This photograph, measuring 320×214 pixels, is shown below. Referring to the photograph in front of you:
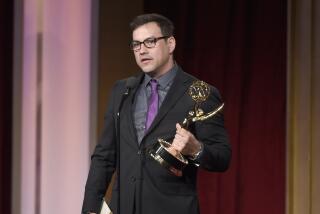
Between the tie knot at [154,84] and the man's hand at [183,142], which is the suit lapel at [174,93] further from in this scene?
the man's hand at [183,142]

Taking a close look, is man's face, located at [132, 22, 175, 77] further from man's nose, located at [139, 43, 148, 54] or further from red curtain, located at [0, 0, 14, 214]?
red curtain, located at [0, 0, 14, 214]

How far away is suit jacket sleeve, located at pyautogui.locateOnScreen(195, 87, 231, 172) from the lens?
1.52 meters

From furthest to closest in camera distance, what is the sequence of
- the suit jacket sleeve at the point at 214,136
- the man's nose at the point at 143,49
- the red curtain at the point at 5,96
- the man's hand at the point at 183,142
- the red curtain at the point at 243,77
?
the red curtain at the point at 243,77, the red curtain at the point at 5,96, the man's nose at the point at 143,49, the suit jacket sleeve at the point at 214,136, the man's hand at the point at 183,142

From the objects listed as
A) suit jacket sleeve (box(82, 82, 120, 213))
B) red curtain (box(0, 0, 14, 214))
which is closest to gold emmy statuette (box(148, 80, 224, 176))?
suit jacket sleeve (box(82, 82, 120, 213))

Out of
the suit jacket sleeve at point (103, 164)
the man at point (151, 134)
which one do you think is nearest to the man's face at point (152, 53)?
the man at point (151, 134)

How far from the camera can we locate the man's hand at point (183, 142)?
1.37 meters

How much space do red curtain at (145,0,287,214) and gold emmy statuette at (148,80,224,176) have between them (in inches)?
62.8

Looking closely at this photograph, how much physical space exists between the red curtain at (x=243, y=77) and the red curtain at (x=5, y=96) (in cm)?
91

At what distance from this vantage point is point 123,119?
1645mm

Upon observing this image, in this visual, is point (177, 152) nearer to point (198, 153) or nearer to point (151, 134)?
point (198, 153)

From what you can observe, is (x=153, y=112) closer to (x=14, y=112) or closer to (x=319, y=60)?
(x=14, y=112)

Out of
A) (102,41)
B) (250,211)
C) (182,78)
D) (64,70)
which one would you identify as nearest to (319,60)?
(250,211)

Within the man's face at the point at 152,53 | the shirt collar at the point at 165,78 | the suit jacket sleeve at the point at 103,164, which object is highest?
the man's face at the point at 152,53

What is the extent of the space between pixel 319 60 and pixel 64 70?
1.39 meters
